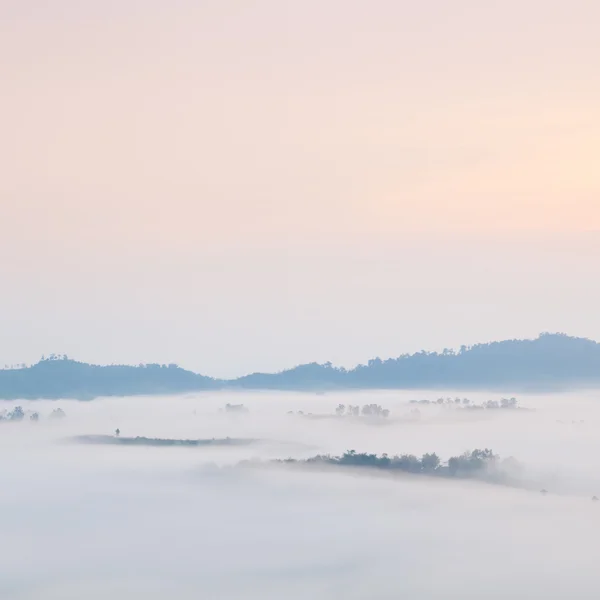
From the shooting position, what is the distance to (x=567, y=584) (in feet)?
110

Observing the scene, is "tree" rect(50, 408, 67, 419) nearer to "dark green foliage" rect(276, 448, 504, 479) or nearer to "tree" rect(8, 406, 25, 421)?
"tree" rect(8, 406, 25, 421)

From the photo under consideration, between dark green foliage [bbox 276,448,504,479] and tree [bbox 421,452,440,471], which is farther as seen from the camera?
tree [bbox 421,452,440,471]

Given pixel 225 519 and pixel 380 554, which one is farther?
pixel 225 519

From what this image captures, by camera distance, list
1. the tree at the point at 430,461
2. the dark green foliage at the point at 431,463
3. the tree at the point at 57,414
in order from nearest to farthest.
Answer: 1. the dark green foliage at the point at 431,463
2. the tree at the point at 430,461
3. the tree at the point at 57,414

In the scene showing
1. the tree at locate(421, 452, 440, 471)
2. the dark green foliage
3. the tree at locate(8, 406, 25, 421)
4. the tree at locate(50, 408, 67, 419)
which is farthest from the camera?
the tree at locate(50, 408, 67, 419)

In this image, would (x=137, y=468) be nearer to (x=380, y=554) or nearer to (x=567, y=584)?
(x=380, y=554)

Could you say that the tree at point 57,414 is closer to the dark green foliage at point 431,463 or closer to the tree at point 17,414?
the tree at point 17,414

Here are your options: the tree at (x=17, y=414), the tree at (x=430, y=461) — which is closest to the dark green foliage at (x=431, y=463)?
the tree at (x=430, y=461)

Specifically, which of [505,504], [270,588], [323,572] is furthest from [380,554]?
[505,504]

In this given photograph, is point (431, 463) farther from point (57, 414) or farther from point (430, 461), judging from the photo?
point (57, 414)

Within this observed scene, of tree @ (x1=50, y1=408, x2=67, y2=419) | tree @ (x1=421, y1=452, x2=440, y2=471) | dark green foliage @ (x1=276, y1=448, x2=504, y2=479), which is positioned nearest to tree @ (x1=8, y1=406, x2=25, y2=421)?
tree @ (x1=50, y1=408, x2=67, y2=419)

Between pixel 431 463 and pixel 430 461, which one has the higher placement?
pixel 430 461

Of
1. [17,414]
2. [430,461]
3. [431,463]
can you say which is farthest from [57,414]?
[431,463]

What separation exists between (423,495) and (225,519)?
11374mm
